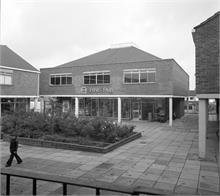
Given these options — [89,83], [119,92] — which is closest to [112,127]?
[119,92]

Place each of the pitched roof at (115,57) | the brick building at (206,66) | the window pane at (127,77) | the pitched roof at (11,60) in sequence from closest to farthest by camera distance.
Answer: the brick building at (206,66), the window pane at (127,77), the pitched roof at (11,60), the pitched roof at (115,57)

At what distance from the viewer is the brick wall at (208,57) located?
31.8 feet

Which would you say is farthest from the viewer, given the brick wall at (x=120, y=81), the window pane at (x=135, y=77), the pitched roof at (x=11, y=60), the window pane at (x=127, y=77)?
the pitched roof at (x=11, y=60)

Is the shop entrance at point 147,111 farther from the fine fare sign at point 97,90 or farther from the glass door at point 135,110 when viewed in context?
the fine fare sign at point 97,90

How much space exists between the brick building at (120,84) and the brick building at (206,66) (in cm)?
1305

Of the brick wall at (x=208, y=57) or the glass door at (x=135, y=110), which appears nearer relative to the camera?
the brick wall at (x=208, y=57)

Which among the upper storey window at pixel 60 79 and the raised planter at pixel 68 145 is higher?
the upper storey window at pixel 60 79

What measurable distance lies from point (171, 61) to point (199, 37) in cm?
1340

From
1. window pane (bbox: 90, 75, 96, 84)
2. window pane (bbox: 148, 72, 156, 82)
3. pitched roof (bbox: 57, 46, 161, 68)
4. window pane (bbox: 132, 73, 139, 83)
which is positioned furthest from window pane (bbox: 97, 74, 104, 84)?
window pane (bbox: 148, 72, 156, 82)

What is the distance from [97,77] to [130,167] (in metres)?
19.8

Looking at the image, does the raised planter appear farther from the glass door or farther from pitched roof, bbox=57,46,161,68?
pitched roof, bbox=57,46,161,68

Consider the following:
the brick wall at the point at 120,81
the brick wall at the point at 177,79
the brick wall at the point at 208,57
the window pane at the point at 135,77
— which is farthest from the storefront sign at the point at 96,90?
the brick wall at the point at 208,57

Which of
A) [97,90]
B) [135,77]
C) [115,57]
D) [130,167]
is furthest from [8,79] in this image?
[130,167]

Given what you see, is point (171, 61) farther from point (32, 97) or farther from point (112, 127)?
point (32, 97)
